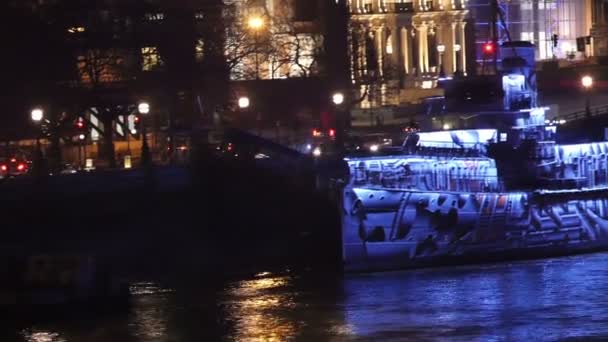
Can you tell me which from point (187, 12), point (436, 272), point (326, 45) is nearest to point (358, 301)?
point (436, 272)

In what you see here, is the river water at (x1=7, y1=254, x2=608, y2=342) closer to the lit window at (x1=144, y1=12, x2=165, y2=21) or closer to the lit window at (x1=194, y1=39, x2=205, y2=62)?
the lit window at (x1=144, y1=12, x2=165, y2=21)

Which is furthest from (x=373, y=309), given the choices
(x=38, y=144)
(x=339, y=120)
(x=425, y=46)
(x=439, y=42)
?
(x=439, y=42)

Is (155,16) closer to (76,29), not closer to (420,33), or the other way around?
(76,29)

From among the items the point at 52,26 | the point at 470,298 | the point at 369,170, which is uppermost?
the point at 52,26

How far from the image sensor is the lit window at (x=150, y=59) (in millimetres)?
73250

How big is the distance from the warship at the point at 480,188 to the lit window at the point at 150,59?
2347 centimetres

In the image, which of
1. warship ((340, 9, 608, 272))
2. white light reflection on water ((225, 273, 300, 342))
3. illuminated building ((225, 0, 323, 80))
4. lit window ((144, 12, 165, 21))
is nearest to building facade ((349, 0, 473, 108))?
illuminated building ((225, 0, 323, 80))

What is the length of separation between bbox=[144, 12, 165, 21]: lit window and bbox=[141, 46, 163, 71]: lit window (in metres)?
1.47

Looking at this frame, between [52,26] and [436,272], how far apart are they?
908 inches

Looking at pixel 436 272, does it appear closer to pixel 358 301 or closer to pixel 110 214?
pixel 358 301

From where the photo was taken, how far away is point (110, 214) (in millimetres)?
53250

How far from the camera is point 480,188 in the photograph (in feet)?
161

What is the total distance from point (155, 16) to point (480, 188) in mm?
31515

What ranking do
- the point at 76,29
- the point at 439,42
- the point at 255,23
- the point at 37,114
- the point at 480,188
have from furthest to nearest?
the point at 439,42
the point at 255,23
the point at 76,29
the point at 37,114
the point at 480,188
